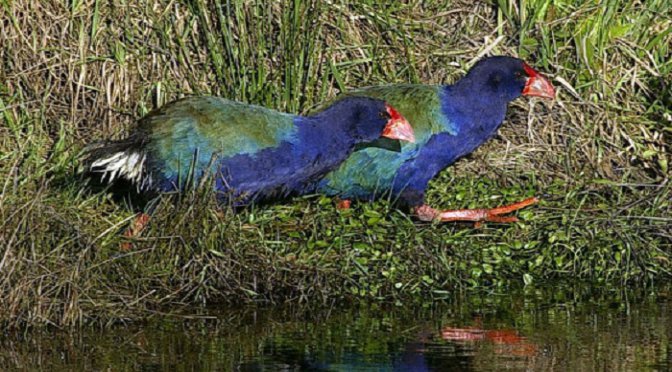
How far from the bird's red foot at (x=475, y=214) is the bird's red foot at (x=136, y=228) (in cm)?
123

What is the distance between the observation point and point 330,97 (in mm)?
6887

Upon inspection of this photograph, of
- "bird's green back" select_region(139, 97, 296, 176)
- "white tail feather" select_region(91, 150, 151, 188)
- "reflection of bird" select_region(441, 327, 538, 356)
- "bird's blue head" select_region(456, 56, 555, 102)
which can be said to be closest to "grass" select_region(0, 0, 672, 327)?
"white tail feather" select_region(91, 150, 151, 188)

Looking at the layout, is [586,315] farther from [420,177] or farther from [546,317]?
[420,177]

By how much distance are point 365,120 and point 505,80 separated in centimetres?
79

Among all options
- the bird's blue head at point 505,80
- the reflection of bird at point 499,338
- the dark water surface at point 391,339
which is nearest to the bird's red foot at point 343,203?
the bird's blue head at point 505,80

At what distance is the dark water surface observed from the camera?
455cm

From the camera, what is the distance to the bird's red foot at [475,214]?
616cm

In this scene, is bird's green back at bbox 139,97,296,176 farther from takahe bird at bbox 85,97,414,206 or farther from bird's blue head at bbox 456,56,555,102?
bird's blue head at bbox 456,56,555,102

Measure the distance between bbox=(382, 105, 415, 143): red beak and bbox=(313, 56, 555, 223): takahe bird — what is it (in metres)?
0.15

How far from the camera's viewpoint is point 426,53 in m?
7.08

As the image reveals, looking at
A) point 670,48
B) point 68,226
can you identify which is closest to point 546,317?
point 68,226

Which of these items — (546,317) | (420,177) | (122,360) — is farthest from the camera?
(420,177)

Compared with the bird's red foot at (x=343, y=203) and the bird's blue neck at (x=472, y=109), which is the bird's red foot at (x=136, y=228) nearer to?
the bird's red foot at (x=343, y=203)

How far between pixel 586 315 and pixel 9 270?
6.73 feet
